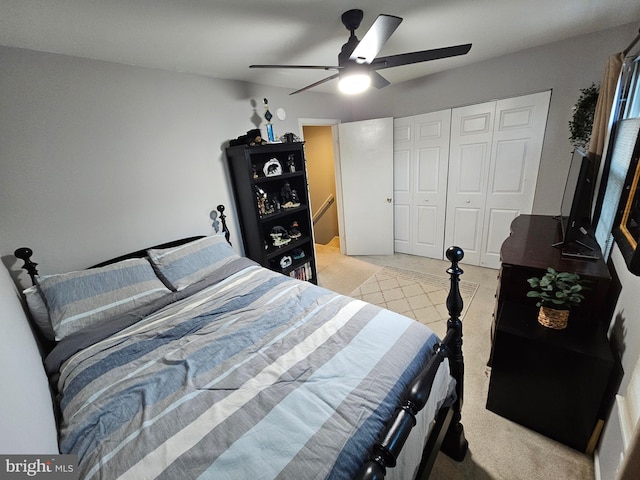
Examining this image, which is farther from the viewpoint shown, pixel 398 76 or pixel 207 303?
pixel 398 76

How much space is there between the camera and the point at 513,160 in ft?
9.21

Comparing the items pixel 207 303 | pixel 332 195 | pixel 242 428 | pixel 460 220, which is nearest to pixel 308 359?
pixel 242 428

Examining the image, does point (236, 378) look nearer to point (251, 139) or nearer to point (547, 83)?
point (251, 139)

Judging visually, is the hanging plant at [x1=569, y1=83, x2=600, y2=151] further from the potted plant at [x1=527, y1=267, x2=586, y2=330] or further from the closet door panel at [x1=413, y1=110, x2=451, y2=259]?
the potted plant at [x1=527, y1=267, x2=586, y2=330]

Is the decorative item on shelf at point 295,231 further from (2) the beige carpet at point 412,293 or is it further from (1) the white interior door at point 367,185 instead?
(1) the white interior door at point 367,185

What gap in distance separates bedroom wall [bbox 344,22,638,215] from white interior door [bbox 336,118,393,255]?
1.93 ft

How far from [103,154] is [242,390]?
Result: 1859 millimetres

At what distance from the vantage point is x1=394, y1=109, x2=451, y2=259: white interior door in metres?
3.23

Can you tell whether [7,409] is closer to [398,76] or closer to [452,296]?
[452,296]

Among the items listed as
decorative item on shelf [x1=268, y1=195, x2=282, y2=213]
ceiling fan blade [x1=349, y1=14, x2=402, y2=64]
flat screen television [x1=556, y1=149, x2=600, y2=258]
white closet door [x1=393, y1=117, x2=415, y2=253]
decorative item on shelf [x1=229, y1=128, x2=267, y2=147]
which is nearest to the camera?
ceiling fan blade [x1=349, y1=14, x2=402, y2=64]

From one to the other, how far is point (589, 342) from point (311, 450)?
1432mm

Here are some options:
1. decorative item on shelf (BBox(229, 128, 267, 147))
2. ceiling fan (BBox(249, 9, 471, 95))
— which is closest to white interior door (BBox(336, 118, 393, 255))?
decorative item on shelf (BBox(229, 128, 267, 147))

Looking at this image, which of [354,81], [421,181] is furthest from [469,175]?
[354,81]

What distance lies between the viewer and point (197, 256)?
2.02 m
